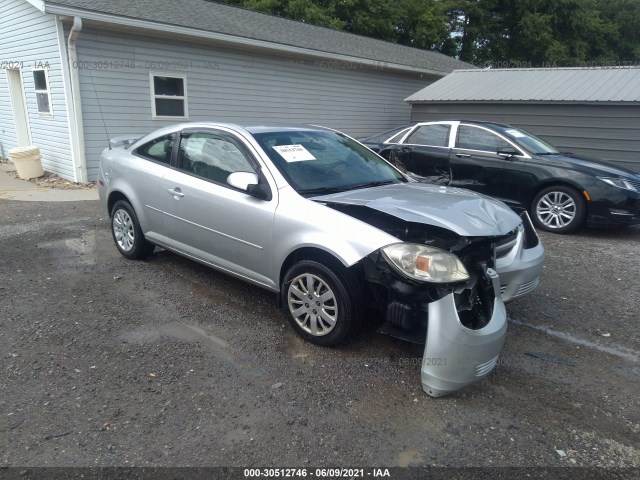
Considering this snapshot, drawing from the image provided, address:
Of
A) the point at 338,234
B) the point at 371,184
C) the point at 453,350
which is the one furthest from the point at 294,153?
the point at 453,350

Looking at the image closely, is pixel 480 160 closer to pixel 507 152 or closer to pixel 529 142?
pixel 507 152

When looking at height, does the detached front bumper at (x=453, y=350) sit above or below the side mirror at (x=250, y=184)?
below

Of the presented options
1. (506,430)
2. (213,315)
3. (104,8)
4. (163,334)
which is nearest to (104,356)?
(163,334)

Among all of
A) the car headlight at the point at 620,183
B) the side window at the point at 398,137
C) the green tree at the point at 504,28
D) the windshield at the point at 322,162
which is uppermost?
the green tree at the point at 504,28

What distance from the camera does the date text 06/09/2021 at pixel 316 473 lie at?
2.32 m

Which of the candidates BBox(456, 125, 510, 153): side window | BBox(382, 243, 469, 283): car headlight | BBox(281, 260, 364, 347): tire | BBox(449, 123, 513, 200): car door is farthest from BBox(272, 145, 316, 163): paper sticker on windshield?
BBox(456, 125, 510, 153): side window

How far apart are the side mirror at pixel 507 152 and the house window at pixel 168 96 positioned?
7151 mm

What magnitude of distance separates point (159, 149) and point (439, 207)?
2950 mm

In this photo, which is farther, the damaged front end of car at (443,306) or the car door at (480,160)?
the car door at (480,160)

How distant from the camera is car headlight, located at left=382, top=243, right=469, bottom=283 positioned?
2.90 meters

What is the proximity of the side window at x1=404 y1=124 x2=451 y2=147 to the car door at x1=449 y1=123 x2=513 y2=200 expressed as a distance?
0.65 ft

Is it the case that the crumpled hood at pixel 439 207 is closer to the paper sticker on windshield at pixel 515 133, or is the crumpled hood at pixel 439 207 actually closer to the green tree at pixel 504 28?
the paper sticker on windshield at pixel 515 133

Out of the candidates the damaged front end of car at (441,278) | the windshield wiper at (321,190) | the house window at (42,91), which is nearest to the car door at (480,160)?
the windshield wiper at (321,190)

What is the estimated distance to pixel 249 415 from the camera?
2.74 meters
